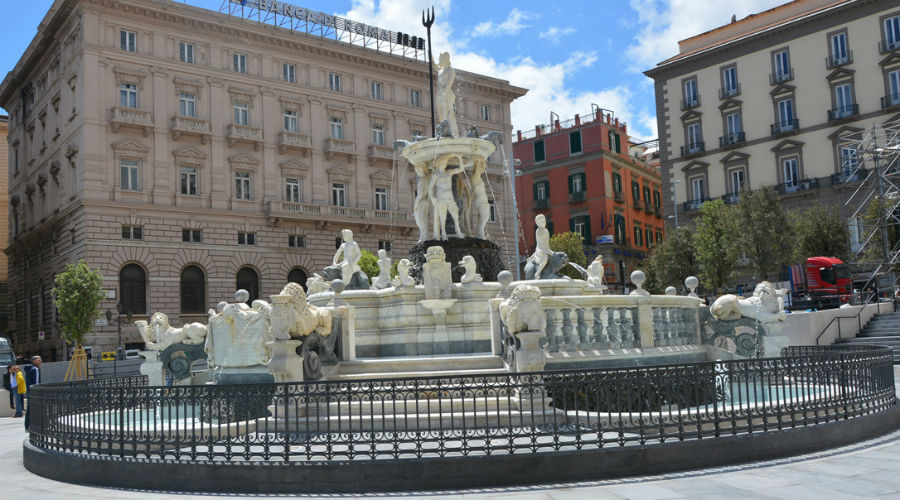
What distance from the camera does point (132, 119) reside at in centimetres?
3981

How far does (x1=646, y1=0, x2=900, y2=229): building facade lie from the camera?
42.0m

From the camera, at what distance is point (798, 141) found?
44688 mm

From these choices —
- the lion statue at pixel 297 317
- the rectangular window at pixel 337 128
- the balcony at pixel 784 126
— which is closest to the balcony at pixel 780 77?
the balcony at pixel 784 126

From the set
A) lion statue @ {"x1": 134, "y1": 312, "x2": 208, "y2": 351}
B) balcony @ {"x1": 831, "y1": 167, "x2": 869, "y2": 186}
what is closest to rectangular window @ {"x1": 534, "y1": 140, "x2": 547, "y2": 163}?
balcony @ {"x1": 831, "y1": 167, "x2": 869, "y2": 186}

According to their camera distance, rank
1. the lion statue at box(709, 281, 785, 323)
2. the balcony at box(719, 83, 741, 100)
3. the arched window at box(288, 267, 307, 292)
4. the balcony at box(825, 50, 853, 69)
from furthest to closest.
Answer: the balcony at box(719, 83, 741, 100) → the arched window at box(288, 267, 307, 292) → the balcony at box(825, 50, 853, 69) → the lion statue at box(709, 281, 785, 323)

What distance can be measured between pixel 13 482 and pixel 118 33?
35.2 metres

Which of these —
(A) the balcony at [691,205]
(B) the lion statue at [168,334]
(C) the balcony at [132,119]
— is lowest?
(B) the lion statue at [168,334]

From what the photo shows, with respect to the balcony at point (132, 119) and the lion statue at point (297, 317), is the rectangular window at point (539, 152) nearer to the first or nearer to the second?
the balcony at point (132, 119)

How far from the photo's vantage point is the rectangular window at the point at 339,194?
154 ft

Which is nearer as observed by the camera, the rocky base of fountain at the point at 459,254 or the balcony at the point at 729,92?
the rocky base of fountain at the point at 459,254

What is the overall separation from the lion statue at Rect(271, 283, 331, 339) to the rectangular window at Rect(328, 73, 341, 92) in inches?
1480

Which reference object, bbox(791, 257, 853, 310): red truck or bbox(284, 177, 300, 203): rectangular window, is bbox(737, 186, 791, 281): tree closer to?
bbox(791, 257, 853, 310): red truck

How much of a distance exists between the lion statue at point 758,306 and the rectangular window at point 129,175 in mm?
33188

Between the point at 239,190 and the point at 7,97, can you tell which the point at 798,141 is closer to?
the point at 239,190
